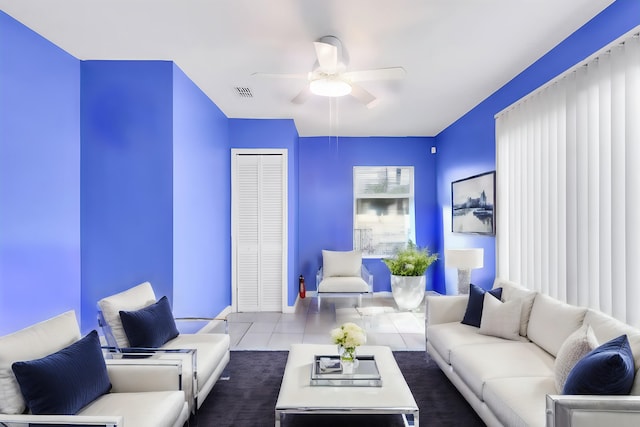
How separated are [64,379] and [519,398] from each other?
2.24m

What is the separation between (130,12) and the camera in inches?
101

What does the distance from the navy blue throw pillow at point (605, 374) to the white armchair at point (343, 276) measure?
352cm

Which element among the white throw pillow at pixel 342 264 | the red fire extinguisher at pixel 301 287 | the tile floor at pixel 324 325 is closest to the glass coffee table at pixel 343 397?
the tile floor at pixel 324 325

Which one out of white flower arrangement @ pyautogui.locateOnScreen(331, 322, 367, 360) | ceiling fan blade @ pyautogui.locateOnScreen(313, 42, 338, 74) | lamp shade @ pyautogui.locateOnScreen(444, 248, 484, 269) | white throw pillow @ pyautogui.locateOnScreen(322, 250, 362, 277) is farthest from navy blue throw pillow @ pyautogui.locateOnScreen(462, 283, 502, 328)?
white throw pillow @ pyautogui.locateOnScreen(322, 250, 362, 277)

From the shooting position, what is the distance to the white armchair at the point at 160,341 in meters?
2.38

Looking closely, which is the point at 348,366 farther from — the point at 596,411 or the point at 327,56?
the point at 327,56

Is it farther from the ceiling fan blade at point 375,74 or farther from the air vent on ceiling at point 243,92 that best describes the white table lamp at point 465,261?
the air vent on ceiling at point 243,92

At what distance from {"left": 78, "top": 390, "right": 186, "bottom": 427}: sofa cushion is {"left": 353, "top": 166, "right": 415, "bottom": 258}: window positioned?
4753 mm

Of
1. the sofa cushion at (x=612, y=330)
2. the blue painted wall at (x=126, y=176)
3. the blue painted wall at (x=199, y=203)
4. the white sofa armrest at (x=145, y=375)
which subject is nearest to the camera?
the sofa cushion at (x=612, y=330)

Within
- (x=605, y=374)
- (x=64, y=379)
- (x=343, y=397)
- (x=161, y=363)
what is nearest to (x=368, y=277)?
(x=343, y=397)

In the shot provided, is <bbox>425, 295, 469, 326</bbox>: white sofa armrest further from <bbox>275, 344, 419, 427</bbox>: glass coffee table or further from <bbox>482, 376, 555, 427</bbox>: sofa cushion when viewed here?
<bbox>482, 376, 555, 427</bbox>: sofa cushion

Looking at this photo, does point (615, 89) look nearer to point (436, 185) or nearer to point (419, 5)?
point (419, 5)

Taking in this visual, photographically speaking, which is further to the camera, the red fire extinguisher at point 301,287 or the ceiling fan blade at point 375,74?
the red fire extinguisher at point 301,287

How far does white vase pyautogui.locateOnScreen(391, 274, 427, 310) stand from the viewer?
17.5ft
